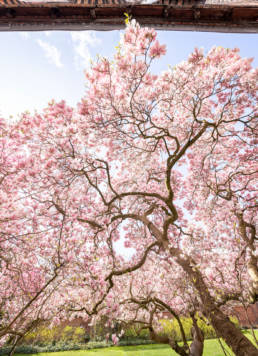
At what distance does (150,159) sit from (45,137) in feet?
11.9

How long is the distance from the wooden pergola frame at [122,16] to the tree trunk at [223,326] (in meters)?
5.51

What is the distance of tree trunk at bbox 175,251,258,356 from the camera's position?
3.37 m

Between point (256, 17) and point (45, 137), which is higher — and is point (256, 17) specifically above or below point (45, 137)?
above

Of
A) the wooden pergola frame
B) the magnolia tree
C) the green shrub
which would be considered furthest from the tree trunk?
the green shrub

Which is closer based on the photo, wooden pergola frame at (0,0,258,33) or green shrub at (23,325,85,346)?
wooden pergola frame at (0,0,258,33)

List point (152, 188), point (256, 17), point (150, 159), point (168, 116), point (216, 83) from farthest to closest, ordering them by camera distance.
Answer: point (152, 188) < point (150, 159) < point (168, 116) < point (216, 83) < point (256, 17)

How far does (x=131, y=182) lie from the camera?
295 inches

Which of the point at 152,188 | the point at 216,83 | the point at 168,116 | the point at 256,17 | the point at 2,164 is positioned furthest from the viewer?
the point at 152,188

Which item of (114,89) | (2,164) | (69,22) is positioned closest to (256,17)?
(114,89)

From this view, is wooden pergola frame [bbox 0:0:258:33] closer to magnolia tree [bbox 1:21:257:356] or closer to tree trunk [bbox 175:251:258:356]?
magnolia tree [bbox 1:21:257:356]

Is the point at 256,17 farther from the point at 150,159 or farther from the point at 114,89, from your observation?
the point at 150,159

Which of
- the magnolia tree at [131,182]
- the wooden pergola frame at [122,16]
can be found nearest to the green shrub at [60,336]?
the magnolia tree at [131,182]

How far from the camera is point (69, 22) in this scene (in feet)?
15.3

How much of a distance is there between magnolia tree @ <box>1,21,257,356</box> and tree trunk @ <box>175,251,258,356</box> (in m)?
0.02
